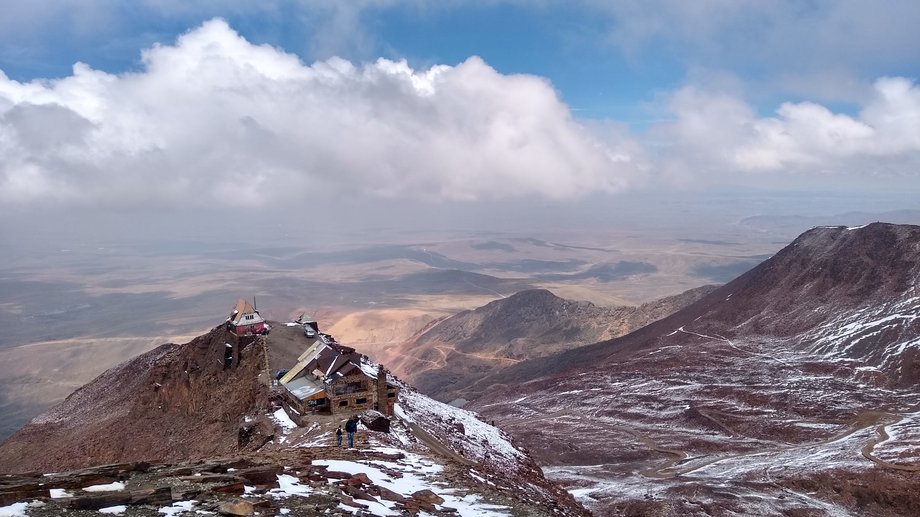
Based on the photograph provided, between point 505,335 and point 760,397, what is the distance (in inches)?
3531

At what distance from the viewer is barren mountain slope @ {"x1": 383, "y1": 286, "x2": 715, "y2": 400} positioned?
133 metres

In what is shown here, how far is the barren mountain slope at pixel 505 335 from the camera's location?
5241 inches

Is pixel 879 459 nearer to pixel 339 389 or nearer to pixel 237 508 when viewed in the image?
pixel 339 389

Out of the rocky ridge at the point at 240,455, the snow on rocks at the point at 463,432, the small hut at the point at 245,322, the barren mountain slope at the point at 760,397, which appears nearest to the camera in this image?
the rocky ridge at the point at 240,455

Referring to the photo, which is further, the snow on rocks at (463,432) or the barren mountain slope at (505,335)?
the barren mountain slope at (505,335)

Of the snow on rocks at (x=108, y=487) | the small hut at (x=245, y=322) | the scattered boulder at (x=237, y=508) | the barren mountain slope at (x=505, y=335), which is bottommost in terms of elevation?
the barren mountain slope at (x=505, y=335)

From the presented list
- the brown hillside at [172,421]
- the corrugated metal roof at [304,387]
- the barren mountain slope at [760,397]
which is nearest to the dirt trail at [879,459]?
the barren mountain slope at [760,397]

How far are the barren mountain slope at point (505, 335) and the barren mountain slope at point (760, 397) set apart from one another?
18047 mm

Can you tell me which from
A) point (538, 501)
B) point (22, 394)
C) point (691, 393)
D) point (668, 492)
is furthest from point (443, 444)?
point (22, 394)

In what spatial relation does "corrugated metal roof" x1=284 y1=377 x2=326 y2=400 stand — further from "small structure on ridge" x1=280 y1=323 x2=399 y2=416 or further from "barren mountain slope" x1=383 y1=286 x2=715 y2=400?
"barren mountain slope" x1=383 y1=286 x2=715 y2=400

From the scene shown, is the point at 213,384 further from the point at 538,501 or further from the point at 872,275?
the point at 872,275

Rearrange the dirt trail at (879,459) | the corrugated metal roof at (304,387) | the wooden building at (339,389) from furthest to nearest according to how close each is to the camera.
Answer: the dirt trail at (879,459) < the corrugated metal roof at (304,387) < the wooden building at (339,389)

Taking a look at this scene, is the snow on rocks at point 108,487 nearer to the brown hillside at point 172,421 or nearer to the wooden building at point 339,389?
the brown hillside at point 172,421

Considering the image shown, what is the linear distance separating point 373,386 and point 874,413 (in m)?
60.4
